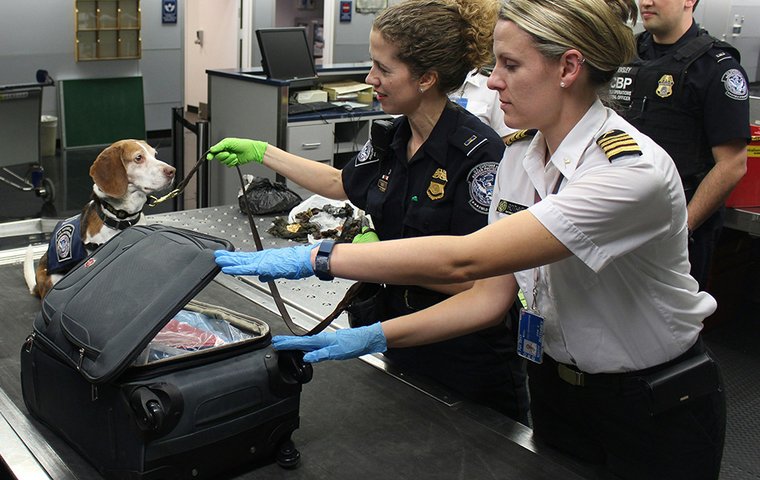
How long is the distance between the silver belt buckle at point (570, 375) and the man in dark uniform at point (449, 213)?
0.95 feet

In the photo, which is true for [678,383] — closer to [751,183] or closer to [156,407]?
[156,407]

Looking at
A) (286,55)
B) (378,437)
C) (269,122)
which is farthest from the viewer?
(286,55)

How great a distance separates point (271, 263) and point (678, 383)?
2.32 ft

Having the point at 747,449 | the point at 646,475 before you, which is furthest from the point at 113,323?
the point at 747,449

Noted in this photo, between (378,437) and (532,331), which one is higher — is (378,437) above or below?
below

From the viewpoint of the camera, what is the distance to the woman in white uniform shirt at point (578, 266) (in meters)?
1.24

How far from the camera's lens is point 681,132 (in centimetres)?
298

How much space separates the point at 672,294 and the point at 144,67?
7.94 m

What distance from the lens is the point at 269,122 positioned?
488cm

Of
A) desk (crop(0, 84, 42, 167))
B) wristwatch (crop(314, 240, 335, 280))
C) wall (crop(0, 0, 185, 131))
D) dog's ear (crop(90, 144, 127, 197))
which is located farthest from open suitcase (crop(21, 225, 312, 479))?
wall (crop(0, 0, 185, 131))

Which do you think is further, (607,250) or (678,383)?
(678,383)

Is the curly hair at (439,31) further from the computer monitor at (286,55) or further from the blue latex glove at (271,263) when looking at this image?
the computer monitor at (286,55)

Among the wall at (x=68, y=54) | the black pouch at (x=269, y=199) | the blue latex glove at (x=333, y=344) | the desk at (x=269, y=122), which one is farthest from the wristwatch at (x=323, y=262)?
the wall at (x=68, y=54)

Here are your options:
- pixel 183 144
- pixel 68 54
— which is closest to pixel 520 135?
pixel 183 144
